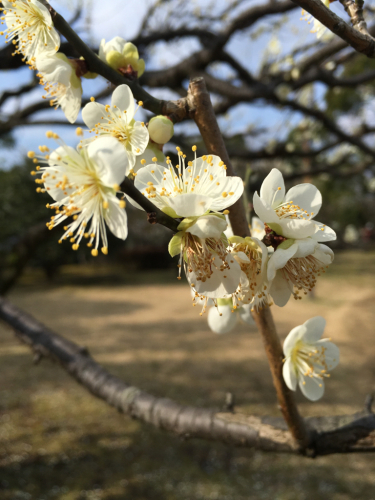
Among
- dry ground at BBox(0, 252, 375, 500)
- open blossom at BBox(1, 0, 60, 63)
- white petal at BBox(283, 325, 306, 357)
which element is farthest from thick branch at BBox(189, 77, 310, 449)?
dry ground at BBox(0, 252, 375, 500)

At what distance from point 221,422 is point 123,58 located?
2.78ft

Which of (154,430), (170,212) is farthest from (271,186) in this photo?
(154,430)

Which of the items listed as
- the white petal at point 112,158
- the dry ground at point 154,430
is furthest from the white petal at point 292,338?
the dry ground at point 154,430

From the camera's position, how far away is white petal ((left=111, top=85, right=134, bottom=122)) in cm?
47

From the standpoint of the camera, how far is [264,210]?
1.49 feet

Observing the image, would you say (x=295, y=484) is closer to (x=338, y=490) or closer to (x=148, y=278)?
(x=338, y=490)

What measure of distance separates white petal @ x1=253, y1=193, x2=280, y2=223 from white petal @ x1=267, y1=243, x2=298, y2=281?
5 centimetres

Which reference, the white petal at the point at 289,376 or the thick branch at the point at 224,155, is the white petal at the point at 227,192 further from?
the white petal at the point at 289,376

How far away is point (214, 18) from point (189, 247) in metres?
3.67

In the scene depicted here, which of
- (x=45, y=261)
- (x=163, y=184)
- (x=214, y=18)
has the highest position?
(x=214, y=18)

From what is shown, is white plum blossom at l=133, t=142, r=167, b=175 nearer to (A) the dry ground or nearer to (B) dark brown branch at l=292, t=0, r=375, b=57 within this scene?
(B) dark brown branch at l=292, t=0, r=375, b=57

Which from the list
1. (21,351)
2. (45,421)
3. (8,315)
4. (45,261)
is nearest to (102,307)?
(21,351)

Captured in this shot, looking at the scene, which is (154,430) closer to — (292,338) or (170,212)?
(292,338)

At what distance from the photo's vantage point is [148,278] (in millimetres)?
10328
